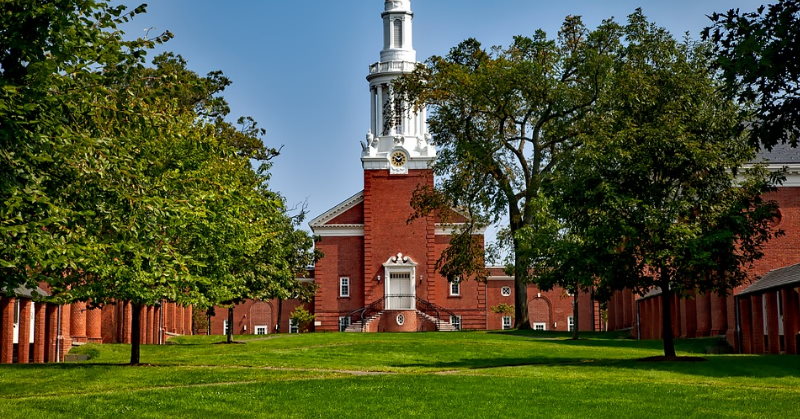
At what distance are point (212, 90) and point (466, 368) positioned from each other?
106ft

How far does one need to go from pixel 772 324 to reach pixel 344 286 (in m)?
46.9

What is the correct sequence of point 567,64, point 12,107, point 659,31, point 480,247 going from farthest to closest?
point 480,247 < point 567,64 < point 659,31 < point 12,107

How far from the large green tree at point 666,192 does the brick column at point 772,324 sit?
278 inches

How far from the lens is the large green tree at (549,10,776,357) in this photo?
30.2m

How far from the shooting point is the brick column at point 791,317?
3641 centimetres

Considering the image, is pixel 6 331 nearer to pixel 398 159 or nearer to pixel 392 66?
pixel 398 159

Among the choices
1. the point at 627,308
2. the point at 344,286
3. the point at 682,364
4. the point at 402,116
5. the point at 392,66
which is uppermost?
the point at 392,66

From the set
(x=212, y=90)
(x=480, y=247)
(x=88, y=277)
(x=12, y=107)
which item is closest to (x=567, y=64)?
(x=480, y=247)

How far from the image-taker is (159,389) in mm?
23406

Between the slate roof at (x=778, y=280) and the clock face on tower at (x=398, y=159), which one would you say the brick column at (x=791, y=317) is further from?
the clock face on tower at (x=398, y=159)

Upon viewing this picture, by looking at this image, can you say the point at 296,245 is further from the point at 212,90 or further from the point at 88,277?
the point at 88,277

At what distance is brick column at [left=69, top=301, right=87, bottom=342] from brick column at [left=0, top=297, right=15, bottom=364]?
8257mm

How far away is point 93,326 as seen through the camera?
48.9 m

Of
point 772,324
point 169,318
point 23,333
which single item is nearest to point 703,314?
point 772,324
